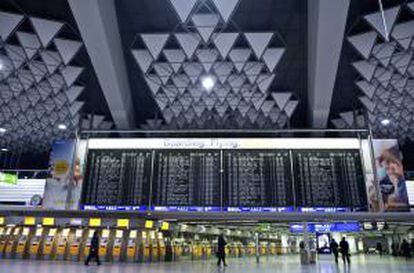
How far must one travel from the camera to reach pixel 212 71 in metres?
17.9

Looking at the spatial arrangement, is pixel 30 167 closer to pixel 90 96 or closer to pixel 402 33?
pixel 90 96

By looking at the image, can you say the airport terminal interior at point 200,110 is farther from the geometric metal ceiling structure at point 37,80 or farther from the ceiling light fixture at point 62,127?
the ceiling light fixture at point 62,127

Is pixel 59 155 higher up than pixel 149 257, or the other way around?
pixel 59 155

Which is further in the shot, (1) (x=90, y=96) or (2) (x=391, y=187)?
(1) (x=90, y=96)

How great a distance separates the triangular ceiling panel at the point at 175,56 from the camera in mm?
16656

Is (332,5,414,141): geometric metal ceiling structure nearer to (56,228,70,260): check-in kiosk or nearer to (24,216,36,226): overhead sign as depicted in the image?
(56,228,70,260): check-in kiosk

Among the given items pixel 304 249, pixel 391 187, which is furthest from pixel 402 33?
pixel 304 249

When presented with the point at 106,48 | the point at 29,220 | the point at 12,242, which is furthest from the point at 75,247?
the point at 106,48

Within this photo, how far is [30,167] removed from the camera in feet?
120

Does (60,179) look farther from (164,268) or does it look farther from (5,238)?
(164,268)

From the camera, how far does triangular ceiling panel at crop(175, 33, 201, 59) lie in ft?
50.9

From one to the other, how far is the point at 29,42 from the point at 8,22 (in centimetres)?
146

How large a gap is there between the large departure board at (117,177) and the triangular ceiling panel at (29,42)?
5.51m

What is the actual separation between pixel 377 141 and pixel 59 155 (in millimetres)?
16796
